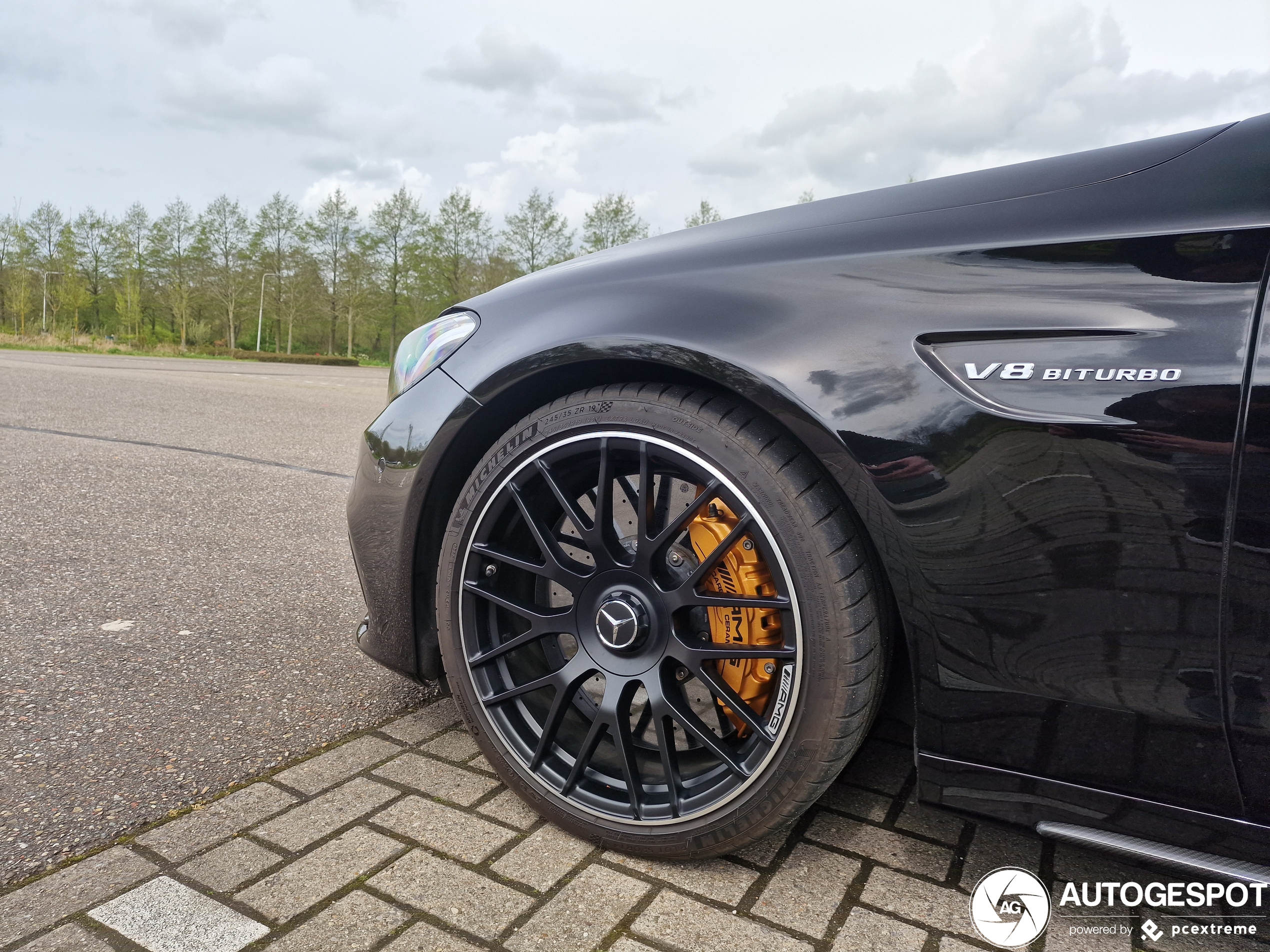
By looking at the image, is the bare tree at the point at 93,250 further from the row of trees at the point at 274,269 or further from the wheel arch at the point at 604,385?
the wheel arch at the point at 604,385

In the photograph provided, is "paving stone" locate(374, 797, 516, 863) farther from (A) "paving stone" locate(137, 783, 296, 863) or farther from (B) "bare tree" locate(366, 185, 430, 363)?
(B) "bare tree" locate(366, 185, 430, 363)

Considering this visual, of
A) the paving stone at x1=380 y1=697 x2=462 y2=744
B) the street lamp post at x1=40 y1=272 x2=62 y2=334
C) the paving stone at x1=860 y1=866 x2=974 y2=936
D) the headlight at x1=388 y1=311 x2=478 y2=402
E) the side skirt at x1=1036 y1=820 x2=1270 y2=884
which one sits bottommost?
the paving stone at x1=380 y1=697 x2=462 y2=744

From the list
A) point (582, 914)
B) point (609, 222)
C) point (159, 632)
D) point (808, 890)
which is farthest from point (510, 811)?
point (609, 222)

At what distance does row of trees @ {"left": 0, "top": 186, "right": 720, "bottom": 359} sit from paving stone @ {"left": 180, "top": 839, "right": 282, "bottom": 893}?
34.0 meters

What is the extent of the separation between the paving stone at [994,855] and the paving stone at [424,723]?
1.28 meters

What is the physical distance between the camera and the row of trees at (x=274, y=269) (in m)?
36.8

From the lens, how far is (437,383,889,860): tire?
1512 mm

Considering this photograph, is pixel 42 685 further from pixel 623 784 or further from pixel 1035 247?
pixel 1035 247

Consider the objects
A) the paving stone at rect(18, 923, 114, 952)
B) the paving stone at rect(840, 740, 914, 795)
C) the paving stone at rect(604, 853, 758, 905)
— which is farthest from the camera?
the paving stone at rect(840, 740, 914, 795)

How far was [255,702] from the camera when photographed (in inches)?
93.4

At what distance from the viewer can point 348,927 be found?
58.2 inches

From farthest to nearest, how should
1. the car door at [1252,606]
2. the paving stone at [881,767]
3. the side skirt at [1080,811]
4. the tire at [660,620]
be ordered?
the paving stone at [881,767]
the tire at [660,620]
the side skirt at [1080,811]
the car door at [1252,606]

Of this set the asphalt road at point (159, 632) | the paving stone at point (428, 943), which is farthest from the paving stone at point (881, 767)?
the asphalt road at point (159, 632)

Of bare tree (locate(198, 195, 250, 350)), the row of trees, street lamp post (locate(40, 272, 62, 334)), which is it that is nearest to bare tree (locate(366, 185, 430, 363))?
the row of trees
